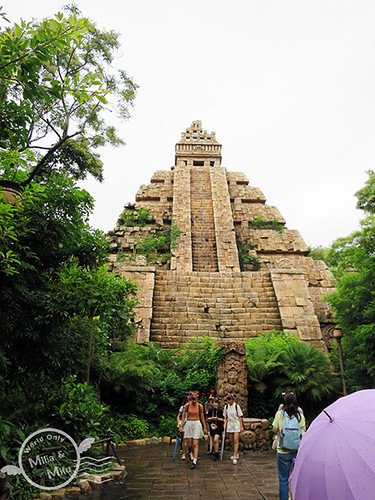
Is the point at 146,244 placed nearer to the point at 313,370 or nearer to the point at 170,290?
the point at 170,290

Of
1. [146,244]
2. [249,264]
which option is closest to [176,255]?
[146,244]

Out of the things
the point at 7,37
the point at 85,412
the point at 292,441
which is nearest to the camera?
the point at 7,37

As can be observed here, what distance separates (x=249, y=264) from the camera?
19.2m

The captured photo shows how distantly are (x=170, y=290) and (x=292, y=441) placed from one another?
32.4 ft

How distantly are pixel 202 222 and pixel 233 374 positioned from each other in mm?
14394

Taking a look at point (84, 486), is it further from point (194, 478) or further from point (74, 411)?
point (194, 478)

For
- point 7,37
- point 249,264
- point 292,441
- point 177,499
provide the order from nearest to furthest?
point 7,37
point 292,441
point 177,499
point 249,264

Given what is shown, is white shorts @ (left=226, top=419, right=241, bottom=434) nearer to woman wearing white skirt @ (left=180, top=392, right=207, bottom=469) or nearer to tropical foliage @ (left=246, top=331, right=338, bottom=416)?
woman wearing white skirt @ (left=180, top=392, right=207, bottom=469)

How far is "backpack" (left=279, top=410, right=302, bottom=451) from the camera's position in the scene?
366cm

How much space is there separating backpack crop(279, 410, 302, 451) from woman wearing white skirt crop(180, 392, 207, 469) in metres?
2.19

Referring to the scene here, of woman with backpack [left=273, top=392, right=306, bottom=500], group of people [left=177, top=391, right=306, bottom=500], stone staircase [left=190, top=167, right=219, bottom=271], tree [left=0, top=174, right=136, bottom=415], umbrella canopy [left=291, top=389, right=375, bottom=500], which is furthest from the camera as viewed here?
stone staircase [left=190, top=167, right=219, bottom=271]

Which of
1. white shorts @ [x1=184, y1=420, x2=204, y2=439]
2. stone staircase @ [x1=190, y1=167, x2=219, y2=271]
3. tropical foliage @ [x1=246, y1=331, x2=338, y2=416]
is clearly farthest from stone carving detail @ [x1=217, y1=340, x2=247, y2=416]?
stone staircase @ [x1=190, y1=167, x2=219, y2=271]

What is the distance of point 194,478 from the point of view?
192 inches

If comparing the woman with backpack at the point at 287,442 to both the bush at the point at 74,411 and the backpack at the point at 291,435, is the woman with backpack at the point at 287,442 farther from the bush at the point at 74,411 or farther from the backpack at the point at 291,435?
the bush at the point at 74,411
